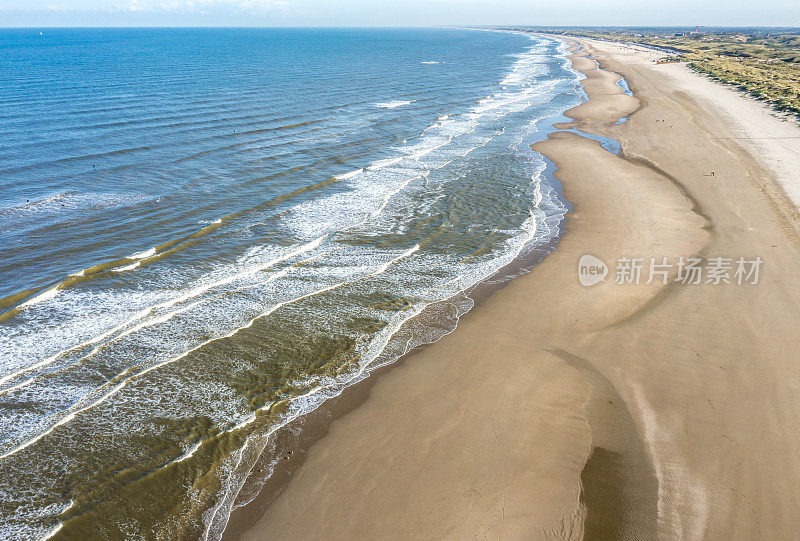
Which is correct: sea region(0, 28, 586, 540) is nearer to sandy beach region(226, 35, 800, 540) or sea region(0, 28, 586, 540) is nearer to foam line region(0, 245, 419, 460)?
foam line region(0, 245, 419, 460)

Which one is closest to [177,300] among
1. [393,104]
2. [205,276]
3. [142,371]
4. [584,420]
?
[205,276]

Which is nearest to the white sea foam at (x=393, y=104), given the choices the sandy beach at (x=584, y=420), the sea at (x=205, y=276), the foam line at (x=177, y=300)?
the sea at (x=205, y=276)

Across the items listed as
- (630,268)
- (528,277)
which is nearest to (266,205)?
(528,277)

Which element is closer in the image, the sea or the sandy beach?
the sandy beach

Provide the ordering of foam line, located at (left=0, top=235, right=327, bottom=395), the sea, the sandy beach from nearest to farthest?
1. the sandy beach
2. the sea
3. foam line, located at (left=0, top=235, right=327, bottom=395)

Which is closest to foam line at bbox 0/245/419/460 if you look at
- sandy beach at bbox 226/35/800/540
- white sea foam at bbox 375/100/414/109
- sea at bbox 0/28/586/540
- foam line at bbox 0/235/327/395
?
sea at bbox 0/28/586/540

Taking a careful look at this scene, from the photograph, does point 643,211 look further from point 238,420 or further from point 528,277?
point 238,420

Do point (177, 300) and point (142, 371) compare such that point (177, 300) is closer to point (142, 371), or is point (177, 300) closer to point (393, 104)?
point (142, 371)
